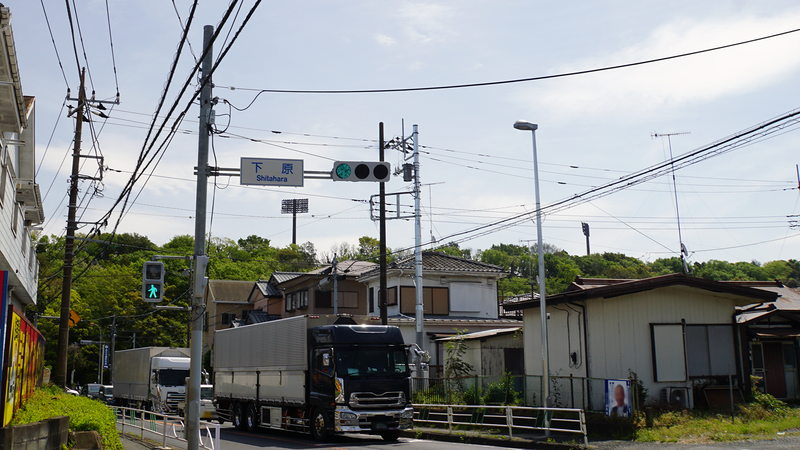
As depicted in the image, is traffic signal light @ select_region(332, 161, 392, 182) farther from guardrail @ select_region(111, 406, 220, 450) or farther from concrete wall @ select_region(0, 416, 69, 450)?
concrete wall @ select_region(0, 416, 69, 450)

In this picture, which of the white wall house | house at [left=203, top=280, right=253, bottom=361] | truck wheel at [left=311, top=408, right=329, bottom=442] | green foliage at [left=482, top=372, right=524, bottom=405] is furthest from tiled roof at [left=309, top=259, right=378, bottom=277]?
truck wheel at [left=311, top=408, right=329, bottom=442]

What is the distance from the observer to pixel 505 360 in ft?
92.4

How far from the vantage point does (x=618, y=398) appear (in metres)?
17.0

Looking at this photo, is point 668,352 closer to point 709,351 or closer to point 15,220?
point 709,351

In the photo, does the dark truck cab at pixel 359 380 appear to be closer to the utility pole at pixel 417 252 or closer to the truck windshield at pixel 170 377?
the utility pole at pixel 417 252

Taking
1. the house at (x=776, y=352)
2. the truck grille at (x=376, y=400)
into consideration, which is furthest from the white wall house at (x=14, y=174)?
the house at (x=776, y=352)

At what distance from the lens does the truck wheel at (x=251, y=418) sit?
22877mm

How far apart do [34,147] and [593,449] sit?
18.5 meters

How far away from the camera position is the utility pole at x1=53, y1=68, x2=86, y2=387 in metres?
25.6

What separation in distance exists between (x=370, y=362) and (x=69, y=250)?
13.9m

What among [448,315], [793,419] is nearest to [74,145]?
[448,315]

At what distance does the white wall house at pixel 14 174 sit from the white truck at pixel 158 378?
41.7 feet

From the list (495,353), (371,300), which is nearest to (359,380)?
→ (495,353)

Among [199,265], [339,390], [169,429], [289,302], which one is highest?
[289,302]
